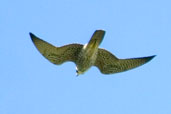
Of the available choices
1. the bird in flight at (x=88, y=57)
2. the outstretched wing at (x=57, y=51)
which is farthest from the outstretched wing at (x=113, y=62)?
the outstretched wing at (x=57, y=51)

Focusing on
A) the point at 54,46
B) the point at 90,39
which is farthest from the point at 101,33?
the point at 54,46

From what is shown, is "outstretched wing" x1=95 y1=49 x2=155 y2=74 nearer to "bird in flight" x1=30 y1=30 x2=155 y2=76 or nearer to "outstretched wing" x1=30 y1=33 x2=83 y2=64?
"bird in flight" x1=30 y1=30 x2=155 y2=76

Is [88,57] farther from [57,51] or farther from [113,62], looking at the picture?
[113,62]

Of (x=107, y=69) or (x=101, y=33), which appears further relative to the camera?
(x=107, y=69)

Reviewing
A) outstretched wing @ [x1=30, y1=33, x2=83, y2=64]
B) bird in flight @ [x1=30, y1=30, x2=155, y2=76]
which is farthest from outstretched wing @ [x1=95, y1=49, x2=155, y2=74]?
outstretched wing @ [x1=30, y1=33, x2=83, y2=64]

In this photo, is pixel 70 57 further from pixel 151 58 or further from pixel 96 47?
pixel 151 58

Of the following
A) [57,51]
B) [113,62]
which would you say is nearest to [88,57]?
[57,51]

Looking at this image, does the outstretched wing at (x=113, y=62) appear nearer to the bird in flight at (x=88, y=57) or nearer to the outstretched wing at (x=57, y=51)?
the bird in flight at (x=88, y=57)
